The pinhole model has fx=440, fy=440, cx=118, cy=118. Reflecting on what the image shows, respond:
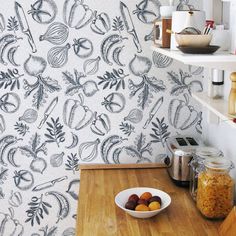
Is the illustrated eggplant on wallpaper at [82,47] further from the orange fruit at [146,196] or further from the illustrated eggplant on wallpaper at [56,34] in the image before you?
the orange fruit at [146,196]

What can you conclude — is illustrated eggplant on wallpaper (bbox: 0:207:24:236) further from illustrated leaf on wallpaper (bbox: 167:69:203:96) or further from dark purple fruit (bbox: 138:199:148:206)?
illustrated leaf on wallpaper (bbox: 167:69:203:96)

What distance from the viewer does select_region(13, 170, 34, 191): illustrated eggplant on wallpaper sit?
2510 millimetres

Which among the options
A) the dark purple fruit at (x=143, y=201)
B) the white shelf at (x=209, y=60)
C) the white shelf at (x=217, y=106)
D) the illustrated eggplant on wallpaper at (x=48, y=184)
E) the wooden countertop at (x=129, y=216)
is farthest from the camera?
the illustrated eggplant on wallpaper at (x=48, y=184)

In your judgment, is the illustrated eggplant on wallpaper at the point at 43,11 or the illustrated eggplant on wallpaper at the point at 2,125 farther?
the illustrated eggplant on wallpaper at the point at 2,125

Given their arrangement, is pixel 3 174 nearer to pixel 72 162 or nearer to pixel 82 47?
pixel 72 162

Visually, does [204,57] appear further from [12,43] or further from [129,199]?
[12,43]

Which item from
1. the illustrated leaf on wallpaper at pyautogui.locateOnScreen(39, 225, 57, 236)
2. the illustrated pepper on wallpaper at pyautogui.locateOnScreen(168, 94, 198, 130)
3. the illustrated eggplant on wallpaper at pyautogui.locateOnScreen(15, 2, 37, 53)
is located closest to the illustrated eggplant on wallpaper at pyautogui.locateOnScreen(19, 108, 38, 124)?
the illustrated eggplant on wallpaper at pyautogui.locateOnScreen(15, 2, 37, 53)

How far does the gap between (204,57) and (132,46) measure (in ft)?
3.00

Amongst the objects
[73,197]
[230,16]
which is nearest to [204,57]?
[230,16]

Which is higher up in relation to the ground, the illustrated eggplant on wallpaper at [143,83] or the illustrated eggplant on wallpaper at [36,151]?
the illustrated eggplant on wallpaper at [143,83]

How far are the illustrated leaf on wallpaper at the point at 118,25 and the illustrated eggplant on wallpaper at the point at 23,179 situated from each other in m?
0.95

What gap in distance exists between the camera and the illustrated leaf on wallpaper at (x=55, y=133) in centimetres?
244

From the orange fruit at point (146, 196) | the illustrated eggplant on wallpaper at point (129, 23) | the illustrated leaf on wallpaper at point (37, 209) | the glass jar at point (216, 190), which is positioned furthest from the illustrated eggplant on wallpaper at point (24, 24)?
the glass jar at point (216, 190)

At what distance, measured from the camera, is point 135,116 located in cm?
246
